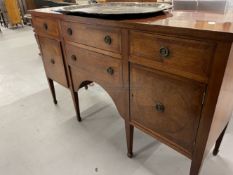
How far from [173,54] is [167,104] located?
9.6 inches

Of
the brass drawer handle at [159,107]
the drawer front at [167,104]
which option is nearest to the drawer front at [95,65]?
the drawer front at [167,104]

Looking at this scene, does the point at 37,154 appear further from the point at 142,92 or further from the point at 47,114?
the point at 142,92

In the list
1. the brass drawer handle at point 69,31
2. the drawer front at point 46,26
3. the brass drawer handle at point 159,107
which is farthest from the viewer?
the drawer front at point 46,26

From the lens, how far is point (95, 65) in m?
1.15

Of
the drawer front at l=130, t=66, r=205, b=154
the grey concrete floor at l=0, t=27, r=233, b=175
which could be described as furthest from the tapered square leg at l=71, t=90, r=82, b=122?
the drawer front at l=130, t=66, r=205, b=154

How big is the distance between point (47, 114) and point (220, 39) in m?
1.60

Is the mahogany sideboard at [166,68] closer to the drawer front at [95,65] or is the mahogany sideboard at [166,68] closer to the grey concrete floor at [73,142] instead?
the drawer front at [95,65]

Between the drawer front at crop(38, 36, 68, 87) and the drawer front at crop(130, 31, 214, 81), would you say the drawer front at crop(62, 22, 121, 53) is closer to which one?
the drawer front at crop(130, 31, 214, 81)

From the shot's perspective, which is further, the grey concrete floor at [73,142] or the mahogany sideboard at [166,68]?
the grey concrete floor at [73,142]

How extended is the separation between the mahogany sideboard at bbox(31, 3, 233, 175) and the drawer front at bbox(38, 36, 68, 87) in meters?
0.13

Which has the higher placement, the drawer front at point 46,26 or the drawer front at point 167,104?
the drawer front at point 46,26

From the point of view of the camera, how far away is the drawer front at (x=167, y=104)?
2.53 feet

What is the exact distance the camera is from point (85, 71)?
1.27m

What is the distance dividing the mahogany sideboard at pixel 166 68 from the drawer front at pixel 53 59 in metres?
0.13
